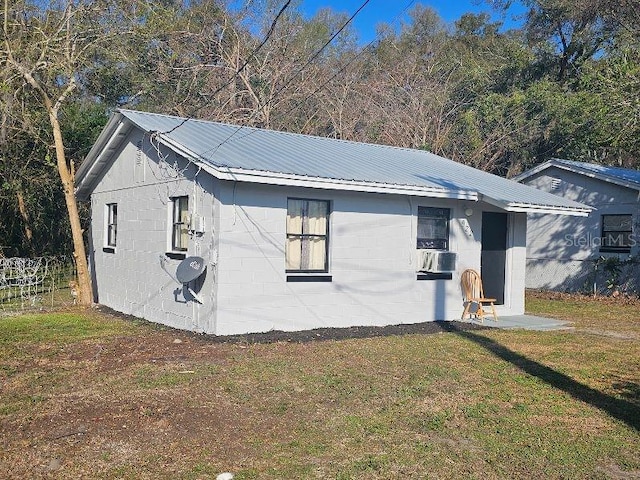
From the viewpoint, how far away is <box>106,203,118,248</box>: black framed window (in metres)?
14.6

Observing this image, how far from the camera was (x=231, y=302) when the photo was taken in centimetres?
1005

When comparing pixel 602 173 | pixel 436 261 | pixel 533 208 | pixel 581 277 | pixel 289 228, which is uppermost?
pixel 602 173

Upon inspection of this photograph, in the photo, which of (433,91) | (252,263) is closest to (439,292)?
(252,263)

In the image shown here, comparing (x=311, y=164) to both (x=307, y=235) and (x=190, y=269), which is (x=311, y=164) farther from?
(x=190, y=269)

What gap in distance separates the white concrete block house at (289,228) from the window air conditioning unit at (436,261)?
63 millimetres

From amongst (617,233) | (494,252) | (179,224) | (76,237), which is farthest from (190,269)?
(617,233)

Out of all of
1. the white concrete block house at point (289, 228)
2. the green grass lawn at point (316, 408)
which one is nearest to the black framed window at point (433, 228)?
the white concrete block house at point (289, 228)

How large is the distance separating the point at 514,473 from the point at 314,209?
6876 mm

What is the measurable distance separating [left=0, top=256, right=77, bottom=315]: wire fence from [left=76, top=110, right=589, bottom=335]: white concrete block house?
1490 millimetres

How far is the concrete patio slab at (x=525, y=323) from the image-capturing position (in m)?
12.3

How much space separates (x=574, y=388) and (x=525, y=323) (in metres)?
5.43

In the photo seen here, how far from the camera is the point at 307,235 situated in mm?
10984

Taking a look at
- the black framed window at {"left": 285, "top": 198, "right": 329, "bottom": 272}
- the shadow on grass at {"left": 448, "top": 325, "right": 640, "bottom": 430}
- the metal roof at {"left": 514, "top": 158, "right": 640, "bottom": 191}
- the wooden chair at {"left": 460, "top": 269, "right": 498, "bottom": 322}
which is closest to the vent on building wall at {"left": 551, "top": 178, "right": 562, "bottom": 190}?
the metal roof at {"left": 514, "top": 158, "right": 640, "bottom": 191}

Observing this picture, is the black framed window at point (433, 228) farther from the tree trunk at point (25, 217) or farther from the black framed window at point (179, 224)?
the tree trunk at point (25, 217)
